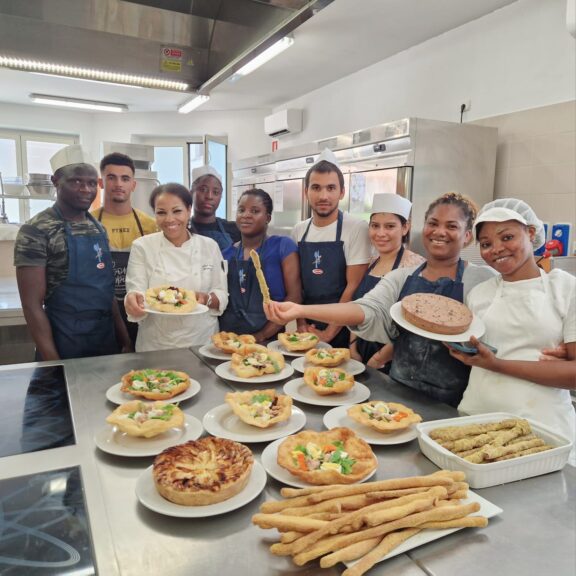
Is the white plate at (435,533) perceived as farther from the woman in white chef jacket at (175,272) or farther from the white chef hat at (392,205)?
the white chef hat at (392,205)

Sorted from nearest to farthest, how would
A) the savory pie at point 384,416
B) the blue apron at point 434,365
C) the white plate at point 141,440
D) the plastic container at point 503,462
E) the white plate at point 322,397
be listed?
the plastic container at point 503,462
the white plate at point 141,440
the savory pie at point 384,416
the white plate at point 322,397
the blue apron at point 434,365

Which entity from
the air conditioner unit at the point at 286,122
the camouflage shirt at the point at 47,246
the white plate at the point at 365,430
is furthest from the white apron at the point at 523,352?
the air conditioner unit at the point at 286,122

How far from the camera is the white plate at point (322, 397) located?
1.53 metres

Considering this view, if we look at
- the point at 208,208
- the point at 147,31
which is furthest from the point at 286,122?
the point at 147,31

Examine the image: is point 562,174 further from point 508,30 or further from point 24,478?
point 24,478

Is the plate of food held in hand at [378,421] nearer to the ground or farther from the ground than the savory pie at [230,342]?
nearer to the ground

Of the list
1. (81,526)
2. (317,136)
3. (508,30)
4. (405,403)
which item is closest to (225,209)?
(317,136)

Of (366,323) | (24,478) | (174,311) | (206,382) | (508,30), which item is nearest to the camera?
(24,478)

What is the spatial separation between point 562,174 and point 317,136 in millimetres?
3582

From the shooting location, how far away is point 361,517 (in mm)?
842

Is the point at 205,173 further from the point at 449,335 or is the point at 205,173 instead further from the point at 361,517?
the point at 361,517

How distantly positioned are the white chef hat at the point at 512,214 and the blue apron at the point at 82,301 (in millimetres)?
1733

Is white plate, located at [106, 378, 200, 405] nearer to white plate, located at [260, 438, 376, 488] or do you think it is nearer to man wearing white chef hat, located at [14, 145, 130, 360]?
white plate, located at [260, 438, 376, 488]

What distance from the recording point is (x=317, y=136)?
6.20m
